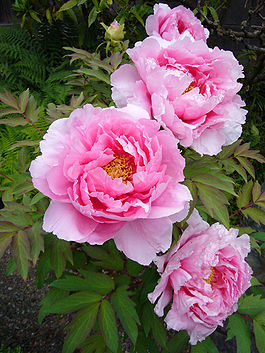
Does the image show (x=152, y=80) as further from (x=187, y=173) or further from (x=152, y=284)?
(x=152, y=284)

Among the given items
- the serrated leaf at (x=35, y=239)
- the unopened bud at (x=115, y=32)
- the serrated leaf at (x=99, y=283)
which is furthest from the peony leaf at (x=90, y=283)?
the unopened bud at (x=115, y=32)

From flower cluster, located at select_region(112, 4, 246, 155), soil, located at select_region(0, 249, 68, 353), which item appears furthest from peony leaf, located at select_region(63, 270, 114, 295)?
soil, located at select_region(0, 249, 68, 353)

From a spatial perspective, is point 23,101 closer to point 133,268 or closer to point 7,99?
point 7,99

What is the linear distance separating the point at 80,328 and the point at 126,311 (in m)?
0.10

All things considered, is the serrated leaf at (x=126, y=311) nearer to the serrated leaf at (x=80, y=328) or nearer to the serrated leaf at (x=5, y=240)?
the serrated leaf at (x=80, y=328)

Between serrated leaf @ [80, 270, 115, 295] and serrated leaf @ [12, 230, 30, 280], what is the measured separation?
0.49 ft

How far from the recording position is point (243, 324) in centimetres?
82

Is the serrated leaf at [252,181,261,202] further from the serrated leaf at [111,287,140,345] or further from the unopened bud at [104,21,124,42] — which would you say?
the unopened bud at [104,21,124,42]

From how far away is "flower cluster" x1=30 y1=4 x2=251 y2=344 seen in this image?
50 centimetres

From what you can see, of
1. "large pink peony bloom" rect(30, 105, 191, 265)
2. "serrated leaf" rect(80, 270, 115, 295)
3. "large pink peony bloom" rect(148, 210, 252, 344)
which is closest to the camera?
"large pink peony bloom" rect(30, 105, 191, 265)

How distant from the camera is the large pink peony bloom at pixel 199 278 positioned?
0.64 m

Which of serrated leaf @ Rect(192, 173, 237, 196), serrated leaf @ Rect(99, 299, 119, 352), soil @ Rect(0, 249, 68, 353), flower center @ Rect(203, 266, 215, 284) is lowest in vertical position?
soil @ Rect(0, 249, 68, 353)

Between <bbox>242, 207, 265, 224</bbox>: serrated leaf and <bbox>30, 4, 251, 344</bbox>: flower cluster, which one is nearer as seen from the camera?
<bbox>30, 4, 251, 344</bbox>: flower cluster

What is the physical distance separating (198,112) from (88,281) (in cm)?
42
